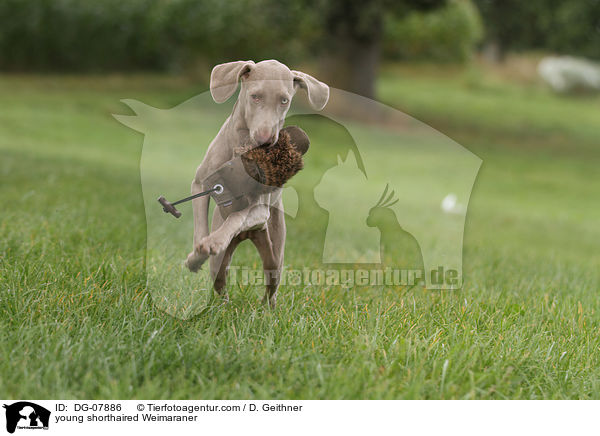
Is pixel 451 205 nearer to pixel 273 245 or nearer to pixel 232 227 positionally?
pixel 273 245

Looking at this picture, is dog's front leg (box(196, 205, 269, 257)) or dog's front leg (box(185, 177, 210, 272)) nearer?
dog's front leg (box(196, 205, 269, 257))

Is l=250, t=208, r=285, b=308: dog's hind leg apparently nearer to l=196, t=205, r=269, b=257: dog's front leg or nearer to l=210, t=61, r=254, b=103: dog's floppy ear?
l=196, t=205, r=269, b=257: dog's front leg

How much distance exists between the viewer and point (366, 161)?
3652mm

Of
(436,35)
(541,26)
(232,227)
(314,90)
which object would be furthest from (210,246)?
(541,26)

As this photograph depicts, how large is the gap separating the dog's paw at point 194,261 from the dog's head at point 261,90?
56 cm

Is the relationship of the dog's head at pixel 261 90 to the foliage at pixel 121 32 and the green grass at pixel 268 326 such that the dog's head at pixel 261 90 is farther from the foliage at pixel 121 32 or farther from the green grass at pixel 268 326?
the foliage at pixel 121 32

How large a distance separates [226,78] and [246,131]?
0.23 meters

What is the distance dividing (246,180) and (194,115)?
0.94 m

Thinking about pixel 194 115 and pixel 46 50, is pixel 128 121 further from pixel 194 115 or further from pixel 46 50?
pixel 46 50

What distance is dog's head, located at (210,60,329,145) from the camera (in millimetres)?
2393

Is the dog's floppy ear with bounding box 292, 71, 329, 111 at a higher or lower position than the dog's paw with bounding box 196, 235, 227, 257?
higher

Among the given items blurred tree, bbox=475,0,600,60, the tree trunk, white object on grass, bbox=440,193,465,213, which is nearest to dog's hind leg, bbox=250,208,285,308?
white object on grass, bbox=440,193,465,213

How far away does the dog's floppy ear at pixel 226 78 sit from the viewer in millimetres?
2467

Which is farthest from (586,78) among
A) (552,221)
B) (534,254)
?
(534,254)
